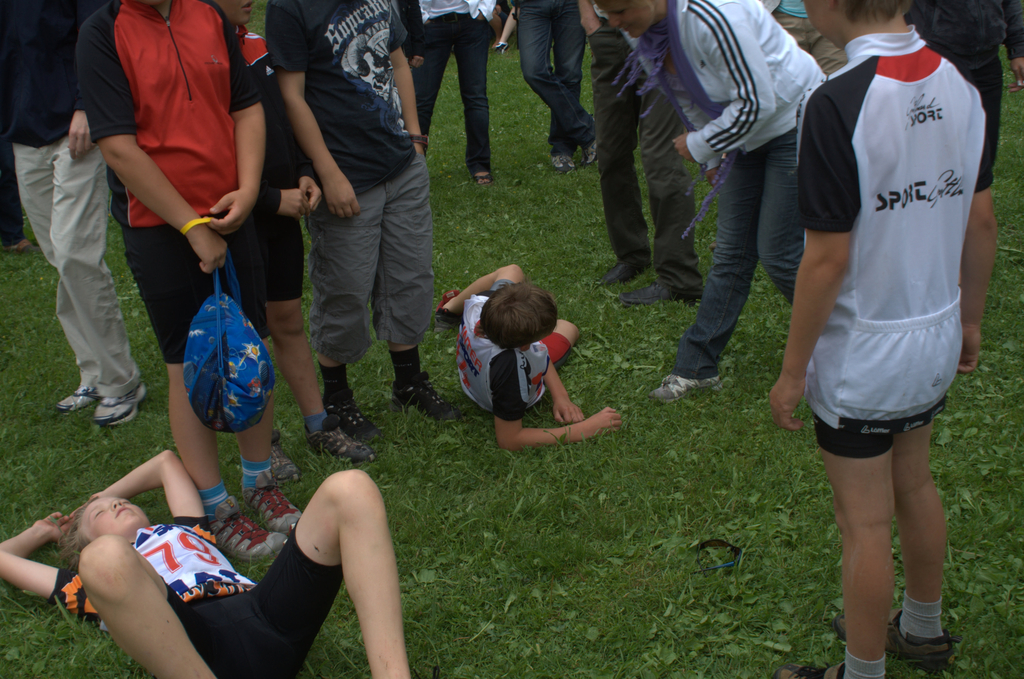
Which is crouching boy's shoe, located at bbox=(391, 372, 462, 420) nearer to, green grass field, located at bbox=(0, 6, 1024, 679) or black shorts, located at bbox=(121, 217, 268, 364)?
green grass field, located at bbox=(0, 6, 1024, 679)

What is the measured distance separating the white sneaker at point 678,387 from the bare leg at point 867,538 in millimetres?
1630

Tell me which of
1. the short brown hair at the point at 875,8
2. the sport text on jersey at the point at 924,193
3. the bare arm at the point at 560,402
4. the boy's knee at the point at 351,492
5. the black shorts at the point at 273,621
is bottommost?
the bare arm at the point at 560,402

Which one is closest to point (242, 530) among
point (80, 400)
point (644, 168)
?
point (80, 400)

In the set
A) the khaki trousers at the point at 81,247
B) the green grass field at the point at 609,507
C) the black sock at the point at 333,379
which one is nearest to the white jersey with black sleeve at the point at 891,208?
the green grass field at the point at 609,507

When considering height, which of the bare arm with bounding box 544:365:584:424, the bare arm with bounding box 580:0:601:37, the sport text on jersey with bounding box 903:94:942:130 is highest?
the sport text on jersey with bounding box 903:94:942:130

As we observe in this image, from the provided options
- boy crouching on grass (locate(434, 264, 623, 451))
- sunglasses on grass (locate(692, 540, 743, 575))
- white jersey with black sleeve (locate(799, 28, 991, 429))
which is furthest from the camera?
boy crouching on grass (locate(434, 264, 623, 451))

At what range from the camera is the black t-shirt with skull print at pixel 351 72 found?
2803 mm

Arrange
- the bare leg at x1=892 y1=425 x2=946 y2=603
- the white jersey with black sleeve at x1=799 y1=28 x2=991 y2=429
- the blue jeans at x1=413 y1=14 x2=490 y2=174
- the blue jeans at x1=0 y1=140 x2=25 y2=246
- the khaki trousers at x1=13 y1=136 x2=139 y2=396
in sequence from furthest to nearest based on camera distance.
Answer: the blue jeans at x1=413 y1=14 x2=490 y2=174
the blue jeans at x1=0 y1=140 x2=25 y2=246
the khaki trousers at x1=13 y1=136 x2=139 y2=396
the bare leg at x1=892 y1=425 x2=946 y2=603
the white jersey with black sleeve at x1=799 y1=28 x2=991 y2=429

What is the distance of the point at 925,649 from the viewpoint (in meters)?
2.05

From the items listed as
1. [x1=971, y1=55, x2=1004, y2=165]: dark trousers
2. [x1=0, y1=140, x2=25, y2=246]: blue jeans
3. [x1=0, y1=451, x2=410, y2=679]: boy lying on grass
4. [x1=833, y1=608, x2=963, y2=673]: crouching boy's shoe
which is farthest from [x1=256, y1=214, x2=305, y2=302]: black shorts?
[x1=0, y1=140, x2=25, y2=246]: blue jeans

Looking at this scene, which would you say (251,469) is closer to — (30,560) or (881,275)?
(30,560)

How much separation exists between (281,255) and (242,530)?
3.33 ft

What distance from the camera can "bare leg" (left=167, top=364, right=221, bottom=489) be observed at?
265 centimetres

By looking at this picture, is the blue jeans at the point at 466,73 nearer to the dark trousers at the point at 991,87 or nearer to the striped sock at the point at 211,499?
the dark trousers at the point at 991,87
